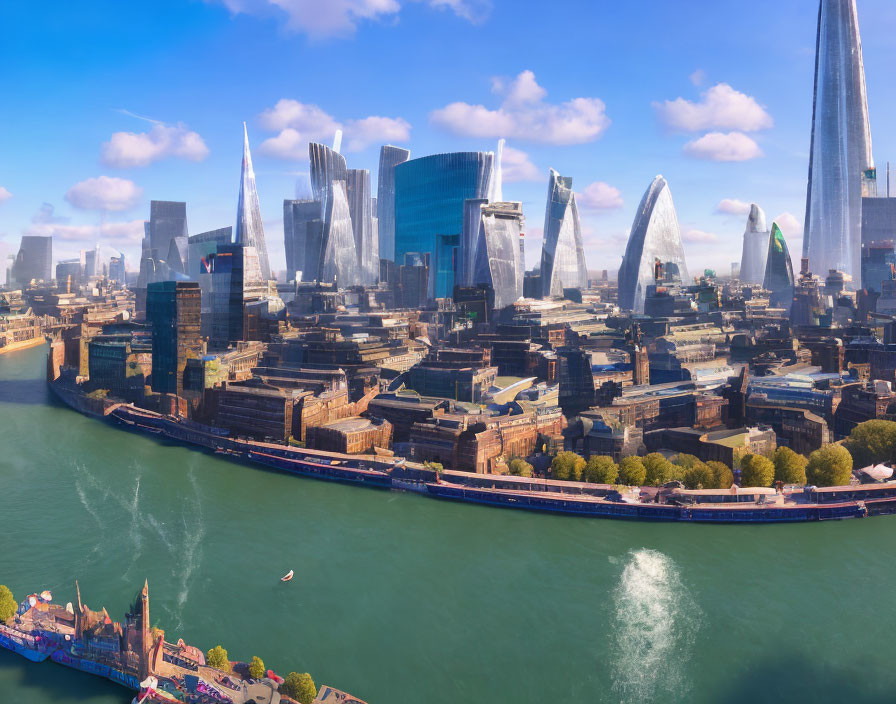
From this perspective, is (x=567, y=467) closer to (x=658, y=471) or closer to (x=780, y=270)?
(x=658, y=471)

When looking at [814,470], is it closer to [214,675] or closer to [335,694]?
[335,694]

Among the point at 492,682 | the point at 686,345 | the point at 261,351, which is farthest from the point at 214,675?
the point at 686,345

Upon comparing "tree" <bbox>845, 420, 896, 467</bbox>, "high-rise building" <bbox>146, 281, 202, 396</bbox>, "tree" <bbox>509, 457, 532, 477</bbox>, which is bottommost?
"tree" <bbox>509, 457, 532, 477</bbox>

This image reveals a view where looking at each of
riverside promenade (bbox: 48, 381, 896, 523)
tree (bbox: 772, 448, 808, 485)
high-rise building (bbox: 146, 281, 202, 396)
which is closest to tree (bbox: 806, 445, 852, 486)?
tree (bbox: 772, 448, 808, 485)

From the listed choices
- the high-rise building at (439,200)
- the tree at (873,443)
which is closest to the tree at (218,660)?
the tree at (873,443)

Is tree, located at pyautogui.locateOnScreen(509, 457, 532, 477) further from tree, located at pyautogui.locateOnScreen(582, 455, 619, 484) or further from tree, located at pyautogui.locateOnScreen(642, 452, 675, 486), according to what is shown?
tree, located at pyautogui.locateOnScreen(642, 452, 675, 486)

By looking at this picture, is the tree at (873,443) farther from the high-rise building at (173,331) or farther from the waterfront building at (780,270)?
the waterfront building at (780,270)
